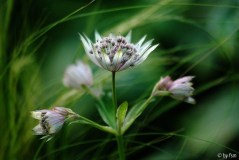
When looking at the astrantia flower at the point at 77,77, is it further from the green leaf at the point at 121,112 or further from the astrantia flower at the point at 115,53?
the green leaf at the point at 121,112

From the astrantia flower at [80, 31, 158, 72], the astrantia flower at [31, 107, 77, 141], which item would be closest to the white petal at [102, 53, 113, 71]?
the astrantia flower at [80, 31, 158, 72]

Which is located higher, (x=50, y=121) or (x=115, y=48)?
(x=115, y=48)

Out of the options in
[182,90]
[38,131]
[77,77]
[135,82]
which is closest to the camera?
[38,131]

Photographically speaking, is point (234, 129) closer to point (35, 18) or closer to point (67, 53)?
point (67, 53)

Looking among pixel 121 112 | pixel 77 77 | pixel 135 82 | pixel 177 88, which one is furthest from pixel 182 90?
pixel 135 82

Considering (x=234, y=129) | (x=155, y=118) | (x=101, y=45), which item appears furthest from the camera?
(x=155, y=118)

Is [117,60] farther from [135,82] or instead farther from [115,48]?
[135,82]

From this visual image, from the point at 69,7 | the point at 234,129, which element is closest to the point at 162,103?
the point at 234,129

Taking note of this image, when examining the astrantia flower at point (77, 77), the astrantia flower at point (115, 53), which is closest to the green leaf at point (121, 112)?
the astrantia flower at point (115, 53)

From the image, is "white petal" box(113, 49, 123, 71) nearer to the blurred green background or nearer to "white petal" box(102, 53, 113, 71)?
"white petal" box(102, 53, 113, 71)
